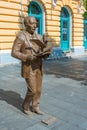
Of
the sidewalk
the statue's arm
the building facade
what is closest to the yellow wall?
the building facade

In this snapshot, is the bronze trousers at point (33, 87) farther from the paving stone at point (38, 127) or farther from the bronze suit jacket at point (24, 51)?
the paving stone at point (38, 127)

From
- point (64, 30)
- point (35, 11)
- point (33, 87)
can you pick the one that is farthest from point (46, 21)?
point (33, 87)

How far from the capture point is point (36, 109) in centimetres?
577

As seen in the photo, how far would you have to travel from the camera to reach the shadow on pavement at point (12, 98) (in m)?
6.47

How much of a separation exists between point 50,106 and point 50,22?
1176 cm

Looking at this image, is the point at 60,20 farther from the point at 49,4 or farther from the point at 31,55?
the point at 31,55

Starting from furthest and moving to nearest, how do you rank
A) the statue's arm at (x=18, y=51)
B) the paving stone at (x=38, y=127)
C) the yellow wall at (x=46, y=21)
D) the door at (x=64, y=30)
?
1. the door at (x=64, y=30)
2. the yellow wall at (x=46, y=21)
3. the statue's arm at (x=18, y=51)
4. the paving stone at (x=38, y=127)

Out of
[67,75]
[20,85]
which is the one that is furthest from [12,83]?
[67,75]

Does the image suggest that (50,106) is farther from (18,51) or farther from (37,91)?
(18,51)

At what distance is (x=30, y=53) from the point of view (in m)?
5.35

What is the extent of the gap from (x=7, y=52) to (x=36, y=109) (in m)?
8.96

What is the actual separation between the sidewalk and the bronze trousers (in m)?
0.25

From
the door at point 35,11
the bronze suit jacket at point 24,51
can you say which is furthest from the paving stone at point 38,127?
the door at point 35,11

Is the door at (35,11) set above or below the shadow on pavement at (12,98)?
above
